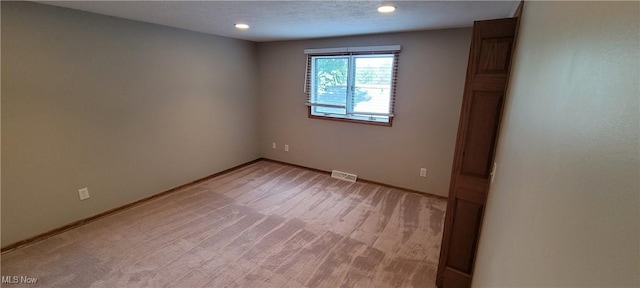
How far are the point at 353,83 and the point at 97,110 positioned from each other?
2941 mm

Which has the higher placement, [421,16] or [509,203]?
[421,16]

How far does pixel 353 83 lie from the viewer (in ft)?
12.1

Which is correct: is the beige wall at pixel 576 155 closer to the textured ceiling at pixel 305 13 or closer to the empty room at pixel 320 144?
the empty room at pixel 320 144

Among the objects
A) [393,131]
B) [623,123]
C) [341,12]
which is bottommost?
[393,131]

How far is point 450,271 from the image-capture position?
188 cm

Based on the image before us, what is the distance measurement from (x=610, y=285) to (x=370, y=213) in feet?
8.75

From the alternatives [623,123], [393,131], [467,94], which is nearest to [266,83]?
[393,131]

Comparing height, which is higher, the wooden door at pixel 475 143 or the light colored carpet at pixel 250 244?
the wooden door at pixel 475 143

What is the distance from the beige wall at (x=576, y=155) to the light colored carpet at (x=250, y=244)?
1.30 meters

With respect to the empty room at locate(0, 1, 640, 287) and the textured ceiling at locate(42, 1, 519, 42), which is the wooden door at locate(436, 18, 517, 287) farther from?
the textured ceiling at locate(42, 1, 519, 42)

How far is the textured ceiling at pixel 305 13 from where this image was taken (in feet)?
6.73

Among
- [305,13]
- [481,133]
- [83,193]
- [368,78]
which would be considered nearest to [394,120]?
[368,78]

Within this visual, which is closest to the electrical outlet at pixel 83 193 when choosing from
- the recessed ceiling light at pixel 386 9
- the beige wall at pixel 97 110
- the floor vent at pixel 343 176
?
the beige wall at pixel 97 110

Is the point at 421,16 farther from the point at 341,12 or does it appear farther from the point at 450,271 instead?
the point at 450,271
